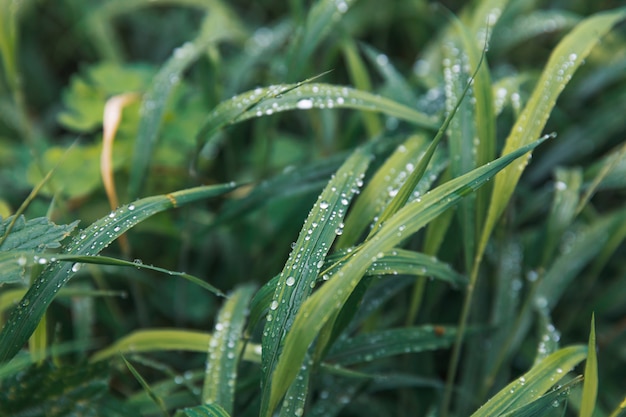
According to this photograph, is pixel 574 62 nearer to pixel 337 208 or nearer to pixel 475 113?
pixel 475 113

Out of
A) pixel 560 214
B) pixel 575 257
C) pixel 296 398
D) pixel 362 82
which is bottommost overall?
pixel 296 398

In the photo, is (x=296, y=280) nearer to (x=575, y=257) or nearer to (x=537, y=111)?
(x=537, y=111)

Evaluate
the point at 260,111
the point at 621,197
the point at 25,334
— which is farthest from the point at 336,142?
the point at 25,334

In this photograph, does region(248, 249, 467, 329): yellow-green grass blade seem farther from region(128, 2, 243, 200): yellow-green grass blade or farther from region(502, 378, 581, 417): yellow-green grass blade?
region(128, 2, 243, 200): yellow-green grass blade

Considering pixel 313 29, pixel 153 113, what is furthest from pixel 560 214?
pixel 153 113

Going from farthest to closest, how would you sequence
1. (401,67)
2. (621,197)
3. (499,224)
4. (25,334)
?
(401,67) < (621,197) < (499,224) < (25,334)

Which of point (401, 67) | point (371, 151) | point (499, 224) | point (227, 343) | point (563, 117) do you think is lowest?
Result: point (227, 343)

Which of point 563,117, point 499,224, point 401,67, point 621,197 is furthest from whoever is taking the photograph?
point 401,67

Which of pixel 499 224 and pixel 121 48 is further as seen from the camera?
pixel 121 48
